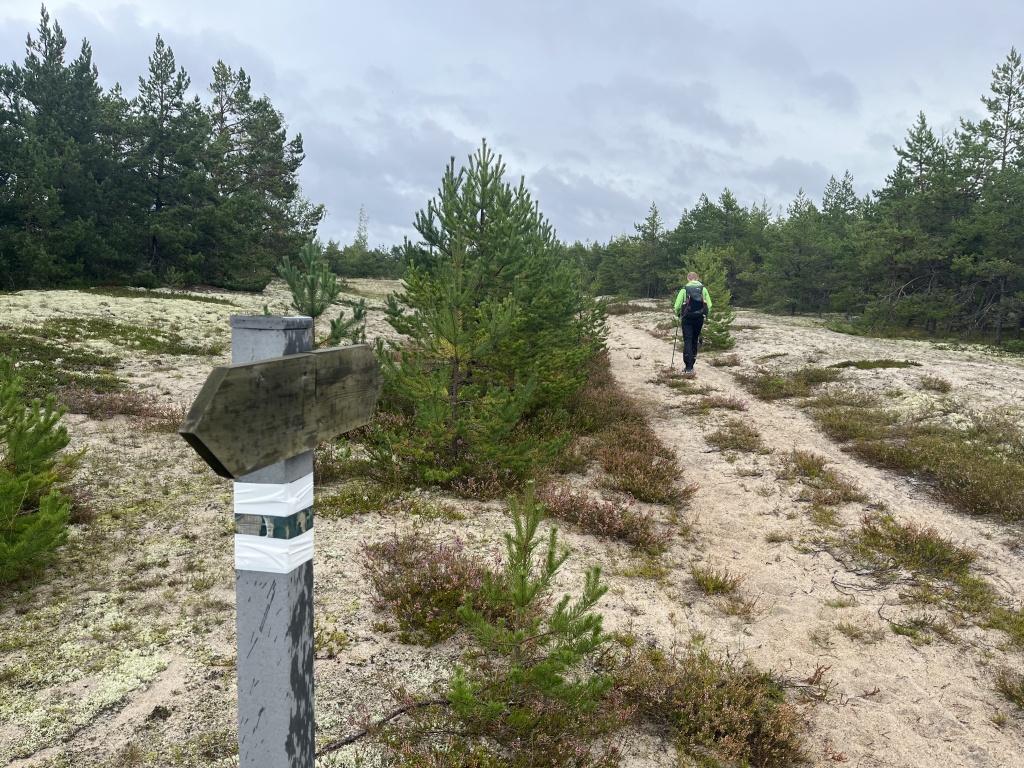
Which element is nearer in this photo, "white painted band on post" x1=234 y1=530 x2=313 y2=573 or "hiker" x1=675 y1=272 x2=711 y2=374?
"white painted band on post" x1=234 y1=530 x2=313 y2=573

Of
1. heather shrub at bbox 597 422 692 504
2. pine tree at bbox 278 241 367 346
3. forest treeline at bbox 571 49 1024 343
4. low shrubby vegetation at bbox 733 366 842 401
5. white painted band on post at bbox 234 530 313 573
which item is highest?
forest treeline at bbox 571 49 1024 343

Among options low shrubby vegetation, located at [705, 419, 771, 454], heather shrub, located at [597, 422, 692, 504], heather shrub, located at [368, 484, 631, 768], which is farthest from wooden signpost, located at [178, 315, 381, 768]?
low shrubby vegetation, located at [705, 419, 771, 454]

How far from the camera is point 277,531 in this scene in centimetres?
210

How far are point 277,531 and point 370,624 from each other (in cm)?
341

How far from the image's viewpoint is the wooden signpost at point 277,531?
2.01 metres

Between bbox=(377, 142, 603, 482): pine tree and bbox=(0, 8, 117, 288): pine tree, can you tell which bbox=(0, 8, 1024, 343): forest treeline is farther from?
bbox=(377, 142, 603, 482): pine tree

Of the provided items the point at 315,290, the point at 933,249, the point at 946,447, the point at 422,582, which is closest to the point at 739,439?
the point at 946,447

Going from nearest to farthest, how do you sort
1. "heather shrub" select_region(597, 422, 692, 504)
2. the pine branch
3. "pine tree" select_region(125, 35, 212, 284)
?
1. the pine branch
2. "heather shrub" select_region(597, 422, 692, 504)
3. "pine tree" select_region(125, 35, 212, 284)

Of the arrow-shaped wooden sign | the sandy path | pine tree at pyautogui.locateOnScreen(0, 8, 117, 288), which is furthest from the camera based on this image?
pine tree at pyautogui.locateOnScreen(0, 8, 117, 288)

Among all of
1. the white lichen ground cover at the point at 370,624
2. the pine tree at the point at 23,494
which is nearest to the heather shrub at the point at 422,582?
the white lichen ground cover at the point at 370,624

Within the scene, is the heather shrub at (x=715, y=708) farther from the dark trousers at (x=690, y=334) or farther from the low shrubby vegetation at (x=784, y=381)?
the dark trousers at (x=690, y=334)

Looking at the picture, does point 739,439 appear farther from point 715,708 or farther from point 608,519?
point 715,708

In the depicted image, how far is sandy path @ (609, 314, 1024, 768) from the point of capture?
164 inches

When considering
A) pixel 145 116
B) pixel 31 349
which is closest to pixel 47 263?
pixel 145 116
